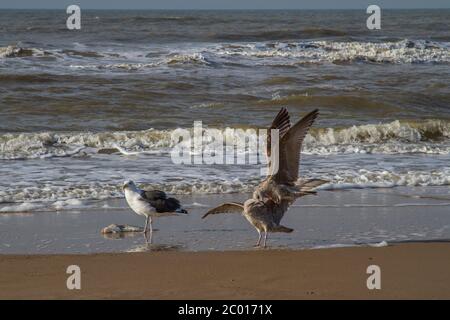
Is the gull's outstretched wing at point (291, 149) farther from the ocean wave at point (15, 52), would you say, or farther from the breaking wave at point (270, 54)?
the ocean wave at point (15, 52)

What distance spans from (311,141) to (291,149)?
228 inches

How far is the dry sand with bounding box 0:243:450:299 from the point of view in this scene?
4.94 metres

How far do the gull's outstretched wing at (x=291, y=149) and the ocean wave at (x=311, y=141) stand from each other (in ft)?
15.0

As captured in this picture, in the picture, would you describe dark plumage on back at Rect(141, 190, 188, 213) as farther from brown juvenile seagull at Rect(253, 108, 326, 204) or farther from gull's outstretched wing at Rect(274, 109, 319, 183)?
gull's outstretched wing at Rect(274, 109, 319, 183)

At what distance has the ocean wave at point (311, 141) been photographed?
1099 centimetres

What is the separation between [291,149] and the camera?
6.32m

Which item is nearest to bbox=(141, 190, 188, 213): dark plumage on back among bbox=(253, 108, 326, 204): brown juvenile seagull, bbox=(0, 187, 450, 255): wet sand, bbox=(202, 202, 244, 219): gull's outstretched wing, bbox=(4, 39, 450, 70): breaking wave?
bbox=(0, 187, 450, 255): wet sand

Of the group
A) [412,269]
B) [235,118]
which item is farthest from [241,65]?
[412,269]

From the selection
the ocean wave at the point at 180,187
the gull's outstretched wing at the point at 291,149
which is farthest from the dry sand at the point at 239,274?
the ocean wave at the point at 180,187

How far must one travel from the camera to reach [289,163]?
6395mm

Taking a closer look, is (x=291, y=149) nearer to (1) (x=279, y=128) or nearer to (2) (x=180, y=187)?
(1) (x=279, y=128)

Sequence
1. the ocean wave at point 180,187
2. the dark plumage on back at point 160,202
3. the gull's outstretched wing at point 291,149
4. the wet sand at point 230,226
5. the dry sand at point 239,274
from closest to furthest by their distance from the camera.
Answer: the dry sand at point 239,274 < the gull's outstretched wing at point 291,149 < the wet sand at point 230,226 < the dark plumage on back at point 160,202 < the ocean wave at point 180,187

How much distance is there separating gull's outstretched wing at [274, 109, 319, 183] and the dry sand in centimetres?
61
